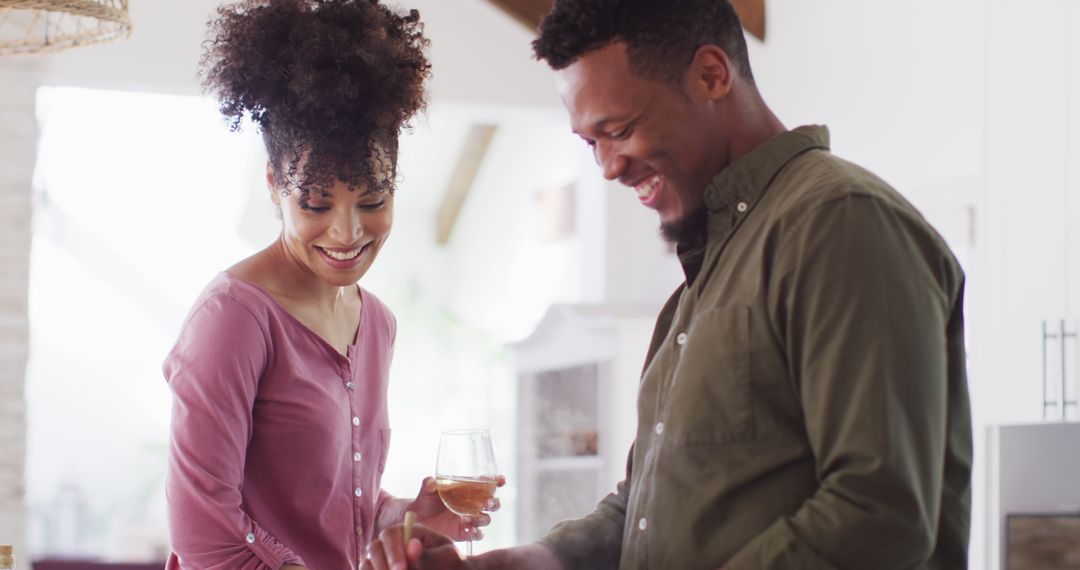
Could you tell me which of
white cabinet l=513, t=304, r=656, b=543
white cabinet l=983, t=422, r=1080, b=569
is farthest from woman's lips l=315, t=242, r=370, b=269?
white cabinet l=513, t=304, r=656, b=543

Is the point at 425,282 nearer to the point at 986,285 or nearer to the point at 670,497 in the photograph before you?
the point at 986,285

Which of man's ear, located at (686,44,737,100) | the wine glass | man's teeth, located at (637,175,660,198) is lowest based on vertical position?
the wine glass

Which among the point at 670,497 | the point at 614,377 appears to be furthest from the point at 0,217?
the point at 670,497

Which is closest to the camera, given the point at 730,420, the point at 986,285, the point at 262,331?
the point at 730,420

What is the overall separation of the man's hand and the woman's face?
46 cm

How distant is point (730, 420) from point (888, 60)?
3324 millimetres

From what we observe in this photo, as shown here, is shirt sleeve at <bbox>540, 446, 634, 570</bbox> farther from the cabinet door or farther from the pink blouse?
the cabinet door

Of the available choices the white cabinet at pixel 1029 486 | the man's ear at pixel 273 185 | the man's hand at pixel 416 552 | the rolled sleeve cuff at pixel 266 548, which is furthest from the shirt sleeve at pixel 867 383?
the white cabinet at pixel 1029 486

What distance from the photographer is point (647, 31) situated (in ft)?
4.76

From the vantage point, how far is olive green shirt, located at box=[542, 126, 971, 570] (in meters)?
1.19

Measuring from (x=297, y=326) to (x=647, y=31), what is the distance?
2.38 ft

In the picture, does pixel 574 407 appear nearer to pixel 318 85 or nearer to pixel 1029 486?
pixel 1029 486

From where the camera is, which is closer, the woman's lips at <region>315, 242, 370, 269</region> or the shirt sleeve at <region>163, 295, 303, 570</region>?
the shirt sleeve at <region>163, 295, 303, 570</region>

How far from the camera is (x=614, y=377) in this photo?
5.97 meters
